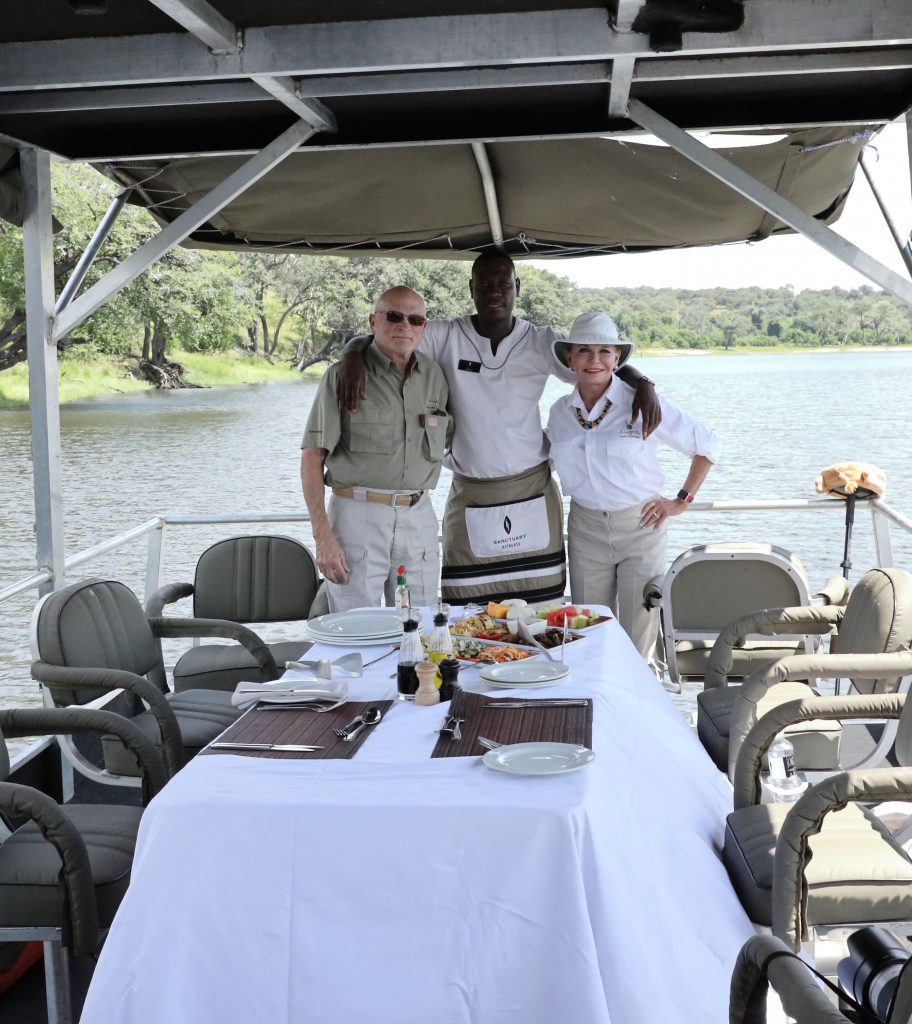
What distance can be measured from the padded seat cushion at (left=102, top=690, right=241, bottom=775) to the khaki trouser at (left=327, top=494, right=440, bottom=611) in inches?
29.5

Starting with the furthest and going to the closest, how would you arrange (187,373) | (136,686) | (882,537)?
(187,373) → (882,537) → (136,686)

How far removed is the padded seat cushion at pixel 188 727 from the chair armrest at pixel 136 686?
0.10 metres

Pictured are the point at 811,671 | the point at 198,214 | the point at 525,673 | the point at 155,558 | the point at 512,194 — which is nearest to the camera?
the point at 525,673

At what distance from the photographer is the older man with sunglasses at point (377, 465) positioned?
392cm

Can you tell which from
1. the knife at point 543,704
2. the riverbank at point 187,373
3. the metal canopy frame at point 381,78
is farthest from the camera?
the riverbank at point 187,373

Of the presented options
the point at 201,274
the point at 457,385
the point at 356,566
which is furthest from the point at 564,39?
the point at 201,274

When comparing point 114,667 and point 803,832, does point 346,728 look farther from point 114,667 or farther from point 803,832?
point 114,667

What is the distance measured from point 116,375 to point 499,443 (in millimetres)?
29250

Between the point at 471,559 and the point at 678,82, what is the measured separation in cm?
181

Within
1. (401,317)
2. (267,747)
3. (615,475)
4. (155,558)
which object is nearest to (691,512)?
(615,475)

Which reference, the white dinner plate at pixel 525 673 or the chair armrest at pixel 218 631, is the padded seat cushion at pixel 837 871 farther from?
the chair armrest at pixel 218 631

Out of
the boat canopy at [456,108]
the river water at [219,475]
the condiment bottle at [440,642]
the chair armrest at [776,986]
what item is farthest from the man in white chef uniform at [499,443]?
the river water at [219,475]

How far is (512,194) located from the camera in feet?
15.2

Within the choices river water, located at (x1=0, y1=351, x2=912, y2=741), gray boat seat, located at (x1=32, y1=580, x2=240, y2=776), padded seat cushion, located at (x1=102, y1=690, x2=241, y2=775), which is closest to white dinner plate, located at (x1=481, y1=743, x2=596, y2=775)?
gray boat seat, located at (x1=32, y1=580, x2=240, y2=776)
